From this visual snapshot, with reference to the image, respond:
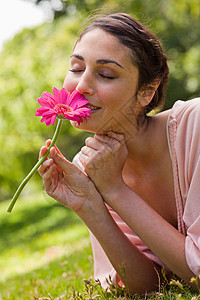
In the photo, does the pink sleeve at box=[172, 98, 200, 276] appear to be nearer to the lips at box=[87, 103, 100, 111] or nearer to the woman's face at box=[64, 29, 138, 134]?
the woman's face at box=[64, 29, 138, 134]

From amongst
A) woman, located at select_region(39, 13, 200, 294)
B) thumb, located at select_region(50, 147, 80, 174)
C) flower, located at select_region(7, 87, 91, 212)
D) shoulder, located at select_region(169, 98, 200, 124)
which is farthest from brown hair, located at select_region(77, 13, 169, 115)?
thumb, located at select_region(50, 147, 80, 174)

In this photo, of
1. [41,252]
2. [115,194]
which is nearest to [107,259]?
[115,194]

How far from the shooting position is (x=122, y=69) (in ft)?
8.43

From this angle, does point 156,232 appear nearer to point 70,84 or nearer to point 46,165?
point 46,165

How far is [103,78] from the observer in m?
2.55

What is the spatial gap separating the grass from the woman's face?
28.8 inches

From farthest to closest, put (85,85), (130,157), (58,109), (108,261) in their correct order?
(108,261), (130,157), (85,85), (58,109)

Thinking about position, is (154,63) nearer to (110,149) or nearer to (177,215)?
(110,149)

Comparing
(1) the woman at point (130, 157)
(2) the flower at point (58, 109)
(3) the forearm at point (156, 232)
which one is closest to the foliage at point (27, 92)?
(1) the woman at point (130, 157)

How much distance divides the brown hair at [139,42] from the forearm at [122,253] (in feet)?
2.49

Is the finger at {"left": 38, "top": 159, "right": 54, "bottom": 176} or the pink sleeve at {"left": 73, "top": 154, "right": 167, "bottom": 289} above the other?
the finger at {"left": 38, "top": 159, "right": 54, "bottom": 176}

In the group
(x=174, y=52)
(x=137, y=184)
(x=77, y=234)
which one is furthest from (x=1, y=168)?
(x=137, y=184)

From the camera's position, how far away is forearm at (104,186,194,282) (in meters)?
2.51

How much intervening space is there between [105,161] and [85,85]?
1.53ft
